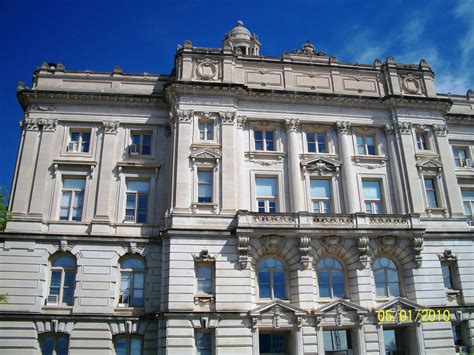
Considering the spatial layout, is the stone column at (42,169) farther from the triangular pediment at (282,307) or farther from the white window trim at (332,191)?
the white window trim at (332,191)

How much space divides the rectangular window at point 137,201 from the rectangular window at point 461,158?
2238 cm

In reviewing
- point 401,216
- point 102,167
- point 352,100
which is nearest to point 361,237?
point 401,216

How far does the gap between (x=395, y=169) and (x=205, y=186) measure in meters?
12.8

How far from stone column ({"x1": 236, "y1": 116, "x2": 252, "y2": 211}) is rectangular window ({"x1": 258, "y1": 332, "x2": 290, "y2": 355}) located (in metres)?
7.42

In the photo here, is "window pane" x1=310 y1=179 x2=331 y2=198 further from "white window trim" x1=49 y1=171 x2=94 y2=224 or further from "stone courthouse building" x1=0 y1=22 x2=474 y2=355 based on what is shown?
"white window trim" x1=49 y1=171 x2=94 y2=224

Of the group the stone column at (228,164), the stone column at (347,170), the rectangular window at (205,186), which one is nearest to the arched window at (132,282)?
the rectangular window at (205,186)

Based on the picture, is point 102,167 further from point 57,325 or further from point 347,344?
point 347,344

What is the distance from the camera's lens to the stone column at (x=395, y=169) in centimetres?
2925

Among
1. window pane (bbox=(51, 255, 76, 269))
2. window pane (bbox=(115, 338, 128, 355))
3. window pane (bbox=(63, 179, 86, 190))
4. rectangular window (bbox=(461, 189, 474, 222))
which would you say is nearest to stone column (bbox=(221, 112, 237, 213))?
window pane (bbox=(63, 179, 86, 190))

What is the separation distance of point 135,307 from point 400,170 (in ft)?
62.0

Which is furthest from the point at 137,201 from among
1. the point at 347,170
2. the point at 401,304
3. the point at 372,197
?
the point at 401,304

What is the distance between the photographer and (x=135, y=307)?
25.7 meters

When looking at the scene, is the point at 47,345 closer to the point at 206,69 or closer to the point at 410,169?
the point at 206,69

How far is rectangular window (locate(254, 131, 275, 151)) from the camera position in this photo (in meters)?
30.0
